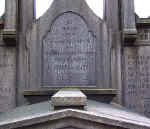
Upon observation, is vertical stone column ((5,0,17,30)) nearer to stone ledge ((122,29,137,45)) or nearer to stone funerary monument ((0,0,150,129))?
stone funerary monument ((0,0,150,129))

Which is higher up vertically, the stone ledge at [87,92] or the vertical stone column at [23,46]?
the vertical stone column at [23,46]

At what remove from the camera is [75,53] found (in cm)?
656

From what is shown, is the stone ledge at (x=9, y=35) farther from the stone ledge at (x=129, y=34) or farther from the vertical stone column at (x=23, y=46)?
the stone ledge at (x=129, y=34)

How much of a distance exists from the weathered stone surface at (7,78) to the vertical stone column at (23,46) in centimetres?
12

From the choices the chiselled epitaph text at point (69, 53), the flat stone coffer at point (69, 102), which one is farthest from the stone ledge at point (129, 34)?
the flat stone coffer at point (69, 102)

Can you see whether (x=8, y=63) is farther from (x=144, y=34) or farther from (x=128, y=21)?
(x=144, y=34)

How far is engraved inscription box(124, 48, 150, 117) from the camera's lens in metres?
6.44

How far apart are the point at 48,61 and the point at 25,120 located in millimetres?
3383

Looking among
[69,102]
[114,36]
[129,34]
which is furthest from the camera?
[114,36]

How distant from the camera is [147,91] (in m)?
6.49

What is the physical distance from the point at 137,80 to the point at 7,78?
3010mm

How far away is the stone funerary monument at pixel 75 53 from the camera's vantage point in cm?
645

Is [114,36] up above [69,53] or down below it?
above

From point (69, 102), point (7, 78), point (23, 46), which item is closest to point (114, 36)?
point (23, 46)
